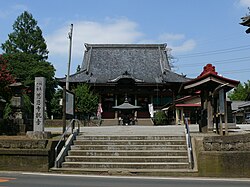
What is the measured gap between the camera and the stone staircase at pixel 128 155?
1018 cm

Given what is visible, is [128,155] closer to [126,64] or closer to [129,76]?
[129,76]

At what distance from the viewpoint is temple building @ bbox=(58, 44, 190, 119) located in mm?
41344

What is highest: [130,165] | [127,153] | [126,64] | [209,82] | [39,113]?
[126,64]

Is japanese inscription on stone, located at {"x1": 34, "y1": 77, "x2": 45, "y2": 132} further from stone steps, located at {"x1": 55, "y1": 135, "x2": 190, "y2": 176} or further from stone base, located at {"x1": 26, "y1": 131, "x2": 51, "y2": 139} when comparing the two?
stone steps, located at {"x1": 55, "y1": 135, "x2": 190, "y2": 176}

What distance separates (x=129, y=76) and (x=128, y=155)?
29.6 m

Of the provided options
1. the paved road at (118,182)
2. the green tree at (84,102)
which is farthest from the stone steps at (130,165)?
the green tree at (84,102)

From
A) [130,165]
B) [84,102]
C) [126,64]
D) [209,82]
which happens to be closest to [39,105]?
[130,165]

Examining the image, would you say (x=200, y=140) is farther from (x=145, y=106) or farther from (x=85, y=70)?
(x=85, y=70)

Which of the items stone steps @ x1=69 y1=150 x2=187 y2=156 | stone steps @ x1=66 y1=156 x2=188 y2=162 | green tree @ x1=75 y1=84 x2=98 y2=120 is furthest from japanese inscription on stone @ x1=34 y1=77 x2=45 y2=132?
green tree @ x1=75 y1=84 x2=98 y2=120

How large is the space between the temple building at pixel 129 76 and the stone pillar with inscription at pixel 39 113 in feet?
80.7

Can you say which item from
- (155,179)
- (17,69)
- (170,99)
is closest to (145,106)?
(170,99)

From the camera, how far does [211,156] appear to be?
9672 millimetres

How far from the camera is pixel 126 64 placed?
157 ft

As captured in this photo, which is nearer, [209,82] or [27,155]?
[27,155]
